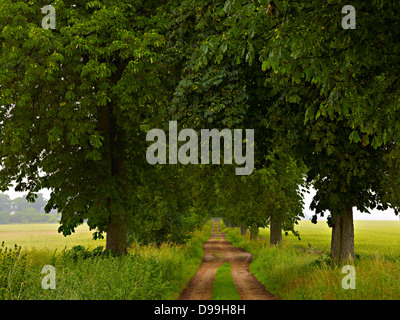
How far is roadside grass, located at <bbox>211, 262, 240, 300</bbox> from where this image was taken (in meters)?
14.1

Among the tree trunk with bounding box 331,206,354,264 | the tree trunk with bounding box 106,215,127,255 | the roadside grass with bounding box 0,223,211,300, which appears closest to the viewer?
the roadside grass with bounding box 0,223,211,300

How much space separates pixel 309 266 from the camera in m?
14.4

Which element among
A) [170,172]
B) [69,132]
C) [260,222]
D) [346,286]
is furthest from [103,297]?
[260,222]

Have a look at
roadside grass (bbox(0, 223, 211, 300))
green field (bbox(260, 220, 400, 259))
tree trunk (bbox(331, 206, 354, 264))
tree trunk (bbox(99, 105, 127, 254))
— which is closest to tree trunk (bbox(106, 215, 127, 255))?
tree trunk (bbox(99, 105, 127, 254))

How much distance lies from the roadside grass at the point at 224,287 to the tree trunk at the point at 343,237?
4.25 metres

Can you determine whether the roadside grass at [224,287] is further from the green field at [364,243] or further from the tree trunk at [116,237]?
the green field at [364,243]

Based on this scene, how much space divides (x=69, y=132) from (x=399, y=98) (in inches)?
399

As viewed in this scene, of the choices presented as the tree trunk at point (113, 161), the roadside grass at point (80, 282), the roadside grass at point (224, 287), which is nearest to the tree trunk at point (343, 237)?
the roadside grass at point (224, 287)

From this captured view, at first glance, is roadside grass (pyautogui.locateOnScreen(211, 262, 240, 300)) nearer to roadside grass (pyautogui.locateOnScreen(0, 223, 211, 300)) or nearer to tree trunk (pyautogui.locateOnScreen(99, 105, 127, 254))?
roadside grass (pyautogui.locateOnScreen(0, 223, 211, 300))

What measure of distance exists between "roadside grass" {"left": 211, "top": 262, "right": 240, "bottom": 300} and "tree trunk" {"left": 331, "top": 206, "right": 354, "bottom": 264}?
13.9ft

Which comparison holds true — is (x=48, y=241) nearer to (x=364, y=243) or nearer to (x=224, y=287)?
(x=224, y=287)

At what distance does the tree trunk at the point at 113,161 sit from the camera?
15125 mm

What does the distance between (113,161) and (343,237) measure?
9997 millimetres
